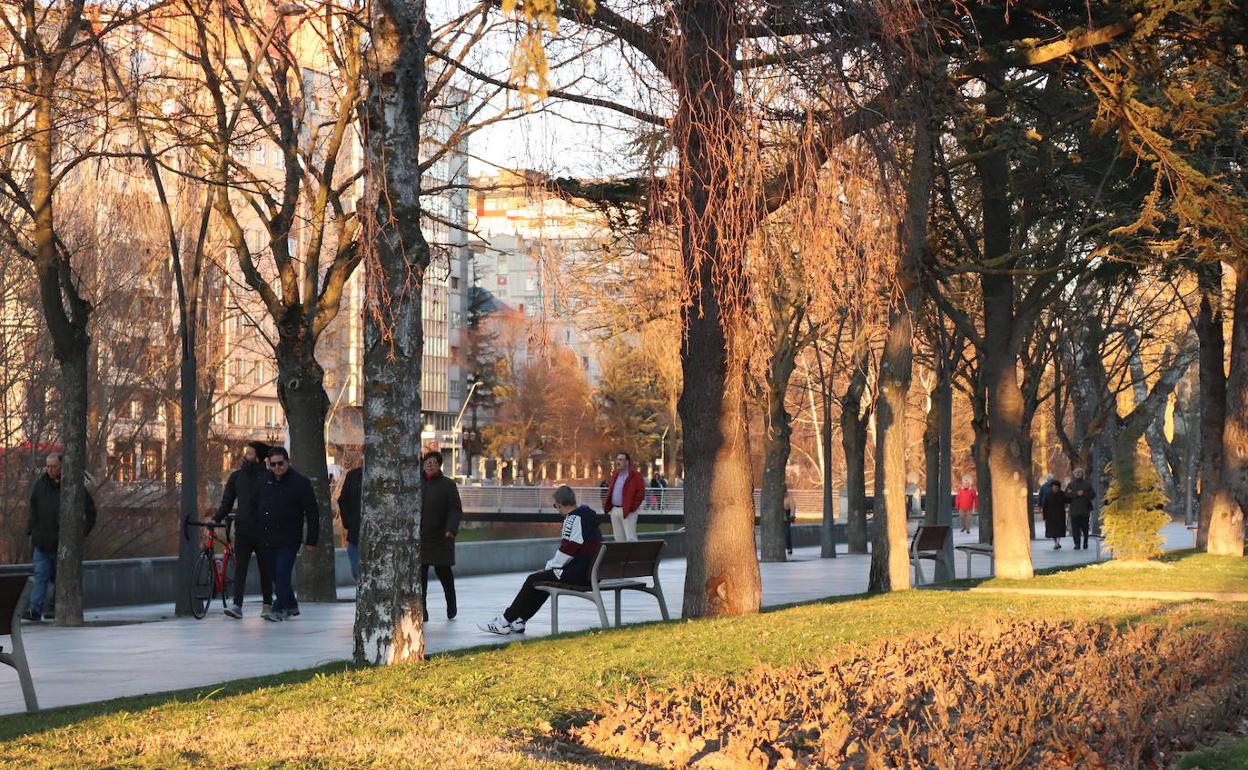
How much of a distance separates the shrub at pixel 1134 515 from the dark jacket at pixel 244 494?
13.7 m

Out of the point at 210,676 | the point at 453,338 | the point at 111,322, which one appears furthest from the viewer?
the point at 453,338

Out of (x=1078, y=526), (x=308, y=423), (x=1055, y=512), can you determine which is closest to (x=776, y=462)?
(x=1078, y=526)

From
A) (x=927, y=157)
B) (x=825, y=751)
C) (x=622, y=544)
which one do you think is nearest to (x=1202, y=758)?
(x=825, y=751)

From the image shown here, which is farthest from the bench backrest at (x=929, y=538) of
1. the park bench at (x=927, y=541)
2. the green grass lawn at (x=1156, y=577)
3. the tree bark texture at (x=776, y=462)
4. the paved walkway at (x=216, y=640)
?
the tree bark texture at (x=776, y=462)

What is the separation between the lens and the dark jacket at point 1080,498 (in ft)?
136

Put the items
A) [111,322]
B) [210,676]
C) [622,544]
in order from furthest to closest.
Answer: [111,322] < [622,544] < [210,676]

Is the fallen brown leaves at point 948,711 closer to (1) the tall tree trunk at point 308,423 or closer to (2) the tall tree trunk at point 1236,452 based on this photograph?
(1) the tall tree trunk at point 308,423

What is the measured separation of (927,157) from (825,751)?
12.1 metres

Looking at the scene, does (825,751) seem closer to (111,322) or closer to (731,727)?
(731,727)

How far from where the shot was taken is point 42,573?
19.4 metres

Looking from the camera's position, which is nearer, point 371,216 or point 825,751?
point 825,751

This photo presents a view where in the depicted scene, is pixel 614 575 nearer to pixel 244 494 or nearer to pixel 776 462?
pixel 244 494

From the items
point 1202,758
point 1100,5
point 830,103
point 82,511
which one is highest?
point 1100,5

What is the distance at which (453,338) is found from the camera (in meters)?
138
